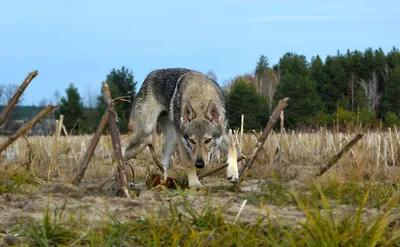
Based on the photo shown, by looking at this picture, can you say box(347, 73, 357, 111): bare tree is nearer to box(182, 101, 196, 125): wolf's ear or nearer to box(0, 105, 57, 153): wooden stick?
box(182, 101, 196, 125): wolf's ear

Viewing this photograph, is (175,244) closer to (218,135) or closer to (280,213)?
(280,213)

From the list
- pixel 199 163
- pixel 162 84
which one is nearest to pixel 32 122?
pixel 199 163

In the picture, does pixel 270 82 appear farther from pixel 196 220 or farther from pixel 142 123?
pixel 196 220

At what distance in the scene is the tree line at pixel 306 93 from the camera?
58.1 m

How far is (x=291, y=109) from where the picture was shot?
211ft

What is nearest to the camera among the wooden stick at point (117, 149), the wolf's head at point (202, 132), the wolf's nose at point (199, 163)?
the wooden stick at point (117, 149)

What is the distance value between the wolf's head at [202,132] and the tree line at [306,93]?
4356cm

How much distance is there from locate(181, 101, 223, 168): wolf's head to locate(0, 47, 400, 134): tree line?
4356 centimetres

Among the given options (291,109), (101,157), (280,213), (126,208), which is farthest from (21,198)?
(291,109)

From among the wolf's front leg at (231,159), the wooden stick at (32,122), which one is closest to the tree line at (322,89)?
the wolf's front leg at (231,159)

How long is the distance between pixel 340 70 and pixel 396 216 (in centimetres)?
7143

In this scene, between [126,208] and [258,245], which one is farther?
[126,208]

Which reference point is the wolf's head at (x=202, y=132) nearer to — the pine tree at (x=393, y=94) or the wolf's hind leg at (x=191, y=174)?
the wolf's hind leg at (x=191, y=174)

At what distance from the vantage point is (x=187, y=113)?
729cm
